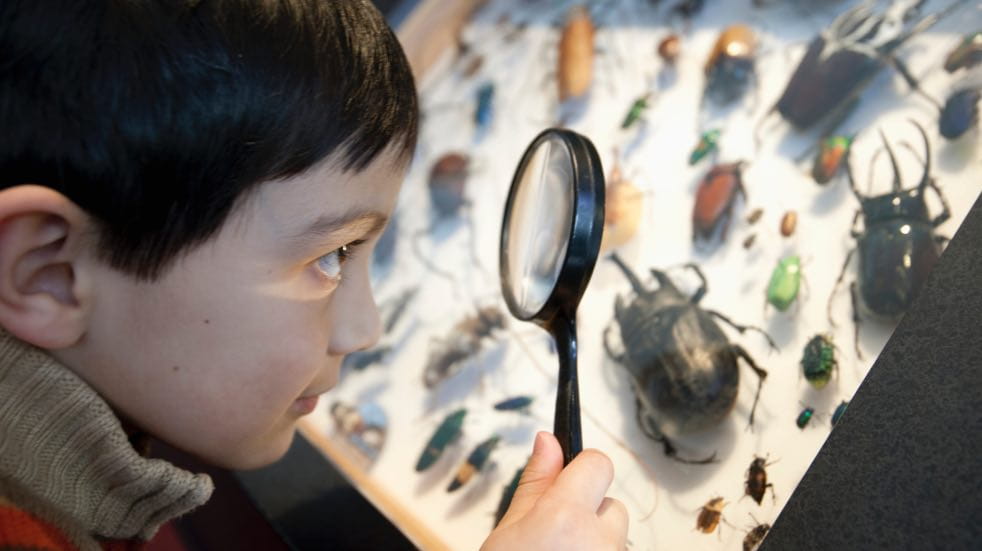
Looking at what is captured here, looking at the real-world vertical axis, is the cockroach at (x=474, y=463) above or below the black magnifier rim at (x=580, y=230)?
below

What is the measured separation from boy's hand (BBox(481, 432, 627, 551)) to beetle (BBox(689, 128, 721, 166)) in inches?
17.2

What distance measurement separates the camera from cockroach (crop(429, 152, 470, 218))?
1.17 m

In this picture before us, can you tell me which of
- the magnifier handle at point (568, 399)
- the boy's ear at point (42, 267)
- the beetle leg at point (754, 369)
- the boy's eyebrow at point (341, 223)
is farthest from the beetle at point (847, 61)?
the boy's ear at point (42, 267)

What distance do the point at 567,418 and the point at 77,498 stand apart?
39 cm

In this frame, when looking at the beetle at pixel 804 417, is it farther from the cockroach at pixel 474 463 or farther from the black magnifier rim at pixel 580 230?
the cockroach at pixel 474 463

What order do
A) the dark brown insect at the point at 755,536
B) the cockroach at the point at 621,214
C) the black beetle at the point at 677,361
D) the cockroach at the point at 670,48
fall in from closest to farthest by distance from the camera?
1. the dark brown insect at the point at 755,536
2. the black beetle at the point at 677,361
3. the cockroach at the point at 621,214
4. the cockroach at the point at 670,48

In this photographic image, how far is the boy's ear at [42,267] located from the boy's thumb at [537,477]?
0.35 metres

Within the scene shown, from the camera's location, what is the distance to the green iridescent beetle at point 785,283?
0.81 metres

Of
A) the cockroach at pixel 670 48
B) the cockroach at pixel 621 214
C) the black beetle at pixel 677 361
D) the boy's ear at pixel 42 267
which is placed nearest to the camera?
the boy's ear at pixel 42 267

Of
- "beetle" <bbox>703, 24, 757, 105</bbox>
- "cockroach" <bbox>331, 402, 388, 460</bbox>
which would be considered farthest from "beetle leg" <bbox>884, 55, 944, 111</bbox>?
"cockroach" <bbox>331, 402, 388, 460</bbox>

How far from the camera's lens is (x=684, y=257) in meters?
0.92

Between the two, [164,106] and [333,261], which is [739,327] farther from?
[164,106]

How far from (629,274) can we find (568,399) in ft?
0.92

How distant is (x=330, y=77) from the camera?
64cm
